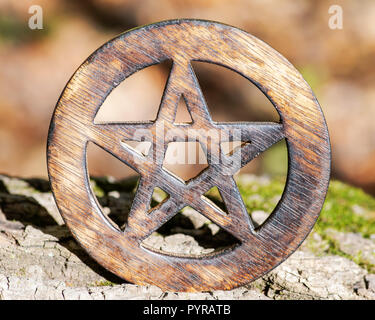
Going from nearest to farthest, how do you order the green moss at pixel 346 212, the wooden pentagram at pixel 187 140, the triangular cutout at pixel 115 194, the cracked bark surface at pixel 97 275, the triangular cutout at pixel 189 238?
the wooden pentagram at pixel 187 140 < the cracked bark surface at pixel 97 275 < the triangular cutout at pixel 189 238 < the triangular cutout at pixel 115 194 < the green moss at pixel 346 212

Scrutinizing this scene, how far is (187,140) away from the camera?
134cm

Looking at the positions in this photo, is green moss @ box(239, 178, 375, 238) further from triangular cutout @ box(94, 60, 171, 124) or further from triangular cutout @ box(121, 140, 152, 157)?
triangular cutout @ box(94, 60, 171, 124)

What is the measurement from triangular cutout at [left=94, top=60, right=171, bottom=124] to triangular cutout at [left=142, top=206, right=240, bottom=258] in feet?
5.56

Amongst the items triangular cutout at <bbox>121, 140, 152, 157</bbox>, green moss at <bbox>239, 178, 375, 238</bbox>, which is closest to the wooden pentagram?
triangular cutout at <bbox>121, 140, 152, 157</bbox>

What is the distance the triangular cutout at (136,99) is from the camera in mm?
3398

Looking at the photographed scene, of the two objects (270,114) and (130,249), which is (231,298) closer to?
(130,249)

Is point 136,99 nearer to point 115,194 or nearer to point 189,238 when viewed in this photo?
point 115,194

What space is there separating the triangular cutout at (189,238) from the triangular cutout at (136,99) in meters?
1.69

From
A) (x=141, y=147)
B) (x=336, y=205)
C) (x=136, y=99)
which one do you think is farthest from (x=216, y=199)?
(x=136, y=99)

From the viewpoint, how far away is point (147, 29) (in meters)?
1.30

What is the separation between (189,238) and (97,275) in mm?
354

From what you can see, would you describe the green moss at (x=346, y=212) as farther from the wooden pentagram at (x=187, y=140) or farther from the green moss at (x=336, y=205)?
the wooden pentagram at (x=187, y=140)

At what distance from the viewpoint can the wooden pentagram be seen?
130 centimetres

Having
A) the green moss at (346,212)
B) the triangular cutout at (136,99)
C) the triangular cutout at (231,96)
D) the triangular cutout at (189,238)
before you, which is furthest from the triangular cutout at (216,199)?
the triangular cutout at (231,96)
